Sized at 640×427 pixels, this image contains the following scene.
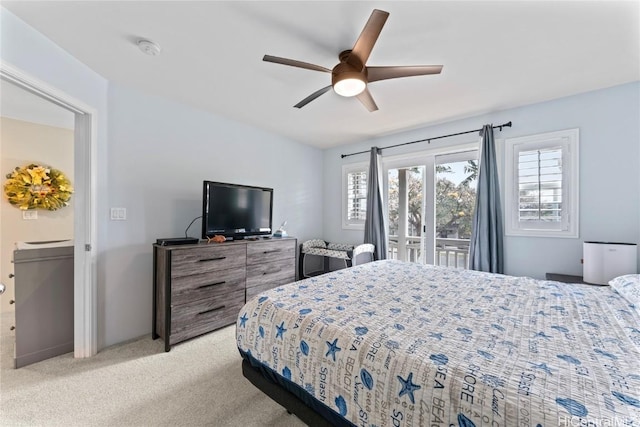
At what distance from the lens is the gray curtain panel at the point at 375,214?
402 cm

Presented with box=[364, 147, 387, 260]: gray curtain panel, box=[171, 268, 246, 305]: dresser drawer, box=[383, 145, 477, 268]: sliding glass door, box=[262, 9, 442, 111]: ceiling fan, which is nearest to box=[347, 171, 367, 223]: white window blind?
box=[364, 147, 387, 260]: gray curtain panel

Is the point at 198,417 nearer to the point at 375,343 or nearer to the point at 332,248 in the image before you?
the point at 375,343

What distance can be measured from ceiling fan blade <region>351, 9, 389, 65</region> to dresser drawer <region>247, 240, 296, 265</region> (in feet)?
7.42

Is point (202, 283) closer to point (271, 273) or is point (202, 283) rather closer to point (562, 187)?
point (271, 273)

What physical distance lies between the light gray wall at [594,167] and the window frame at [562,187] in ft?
0.18

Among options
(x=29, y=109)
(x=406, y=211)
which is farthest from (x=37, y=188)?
(x=406, y=211)

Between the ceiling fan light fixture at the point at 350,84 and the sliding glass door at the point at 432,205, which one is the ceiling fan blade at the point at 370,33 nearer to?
the ceiling fan light fixture at the point at 350,84

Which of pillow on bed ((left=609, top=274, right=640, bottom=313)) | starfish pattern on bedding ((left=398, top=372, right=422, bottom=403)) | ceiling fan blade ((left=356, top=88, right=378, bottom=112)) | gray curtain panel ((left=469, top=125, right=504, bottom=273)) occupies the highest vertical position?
ceiling fan blade ((left=356, top=88, right=378, bottom=112))

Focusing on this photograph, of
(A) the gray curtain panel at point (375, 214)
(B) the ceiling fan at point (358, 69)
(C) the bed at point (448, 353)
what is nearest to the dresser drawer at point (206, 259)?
(C) the bed at point (448, 353)

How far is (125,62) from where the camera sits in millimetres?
2121

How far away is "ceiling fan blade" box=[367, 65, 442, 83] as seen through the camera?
1.68 metres

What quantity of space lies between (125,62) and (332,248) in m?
3.49

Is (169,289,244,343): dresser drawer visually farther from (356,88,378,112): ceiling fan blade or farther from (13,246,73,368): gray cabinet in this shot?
(356,88,378,112): ceiling fan blade

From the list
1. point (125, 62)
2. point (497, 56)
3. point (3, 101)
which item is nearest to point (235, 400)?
point (125, 62)
